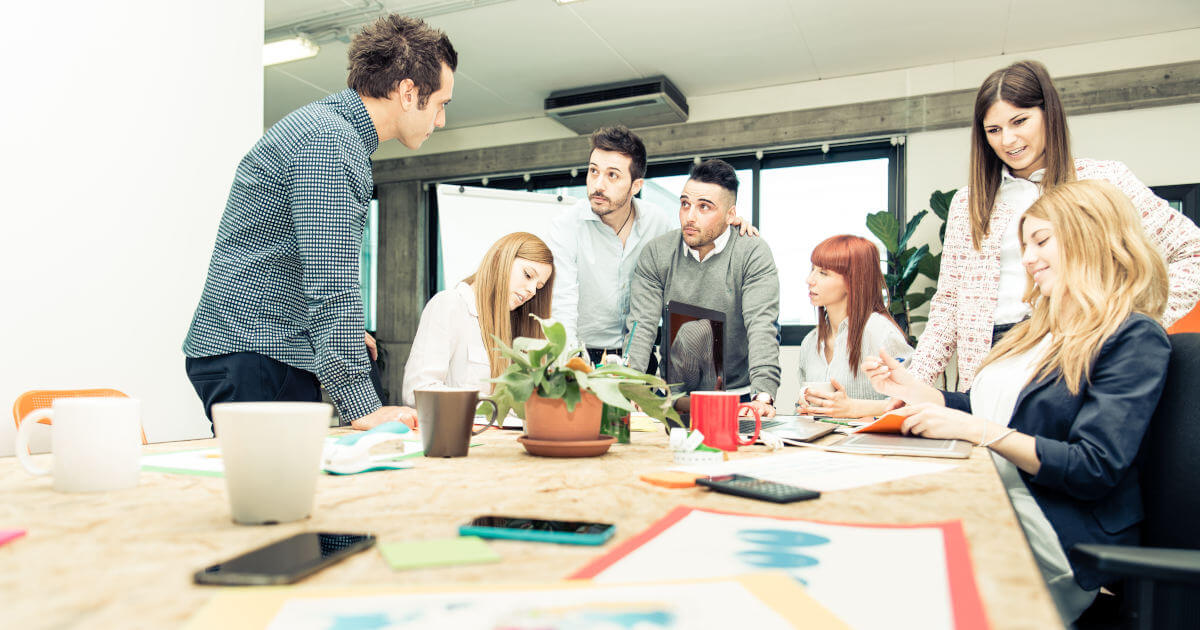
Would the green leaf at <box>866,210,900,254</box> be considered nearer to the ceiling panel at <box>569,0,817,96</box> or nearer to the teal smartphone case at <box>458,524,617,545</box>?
the ceiling panel at <box>569,0,817,96</box>

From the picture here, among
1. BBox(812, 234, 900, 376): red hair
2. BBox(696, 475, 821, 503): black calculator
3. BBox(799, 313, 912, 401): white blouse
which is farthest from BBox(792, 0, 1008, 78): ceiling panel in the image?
BBox(696, 475, 821, 503): black calculator

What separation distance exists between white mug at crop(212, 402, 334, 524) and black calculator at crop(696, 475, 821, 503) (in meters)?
0.39

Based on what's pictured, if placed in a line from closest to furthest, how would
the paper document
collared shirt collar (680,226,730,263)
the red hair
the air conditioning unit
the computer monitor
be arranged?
the paper document → the computer monitor → collared shirt collar (680,226,730,263) → the red hair → the air conditioning unit

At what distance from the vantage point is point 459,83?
17.5 ft

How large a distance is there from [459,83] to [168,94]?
301cm

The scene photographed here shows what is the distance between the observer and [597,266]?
10.0 feet

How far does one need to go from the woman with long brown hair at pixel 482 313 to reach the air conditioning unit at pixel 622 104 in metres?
2.90

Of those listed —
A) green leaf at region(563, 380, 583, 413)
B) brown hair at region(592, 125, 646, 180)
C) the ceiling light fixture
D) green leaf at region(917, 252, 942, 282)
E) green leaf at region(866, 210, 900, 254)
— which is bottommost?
green leaf at region(563, 380, 583, 413)

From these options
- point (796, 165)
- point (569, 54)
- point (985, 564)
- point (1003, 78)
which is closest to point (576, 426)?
point (985, 564)

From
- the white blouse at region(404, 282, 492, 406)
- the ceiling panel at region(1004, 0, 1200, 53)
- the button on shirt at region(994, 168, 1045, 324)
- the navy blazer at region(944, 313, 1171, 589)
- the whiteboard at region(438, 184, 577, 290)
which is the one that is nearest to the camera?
the navy blazer at region(944, 313, 1171, 589)

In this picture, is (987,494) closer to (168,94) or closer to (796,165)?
(168,94)

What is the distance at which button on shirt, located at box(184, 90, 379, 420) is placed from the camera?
1500 mm

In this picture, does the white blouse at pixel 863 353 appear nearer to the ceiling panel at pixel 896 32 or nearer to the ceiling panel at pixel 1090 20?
the ceiling panel at pixel 896 32

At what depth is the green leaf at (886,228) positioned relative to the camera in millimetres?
4629
